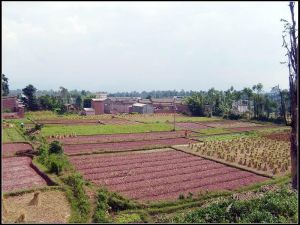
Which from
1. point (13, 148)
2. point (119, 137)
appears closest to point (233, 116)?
point (119, 137)

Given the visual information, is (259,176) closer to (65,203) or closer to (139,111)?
(65,203)

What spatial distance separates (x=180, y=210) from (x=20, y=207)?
239 inches

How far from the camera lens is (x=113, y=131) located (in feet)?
127

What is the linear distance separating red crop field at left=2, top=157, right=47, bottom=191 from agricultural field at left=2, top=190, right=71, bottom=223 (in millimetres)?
1679

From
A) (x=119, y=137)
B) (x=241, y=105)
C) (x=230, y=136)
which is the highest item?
(x=241, y=105)

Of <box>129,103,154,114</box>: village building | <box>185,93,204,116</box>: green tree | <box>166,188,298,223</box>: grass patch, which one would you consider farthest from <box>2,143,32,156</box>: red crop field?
<box>129,103,154,114</box>: village building

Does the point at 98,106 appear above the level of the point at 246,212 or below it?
above

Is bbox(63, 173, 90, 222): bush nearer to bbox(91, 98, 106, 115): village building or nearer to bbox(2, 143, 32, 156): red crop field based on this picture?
bbox(2, 143, 32, 156): red crop field

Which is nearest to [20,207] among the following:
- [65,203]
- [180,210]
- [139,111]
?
[65,203]

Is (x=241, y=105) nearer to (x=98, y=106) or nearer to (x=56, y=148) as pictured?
(x=98, y=106)

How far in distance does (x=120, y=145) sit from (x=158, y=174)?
10256 mm

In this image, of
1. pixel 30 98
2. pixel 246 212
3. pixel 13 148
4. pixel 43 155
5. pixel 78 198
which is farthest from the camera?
pixel 30 98

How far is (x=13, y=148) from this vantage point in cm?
2741

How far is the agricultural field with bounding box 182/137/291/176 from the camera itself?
23.1 meters
